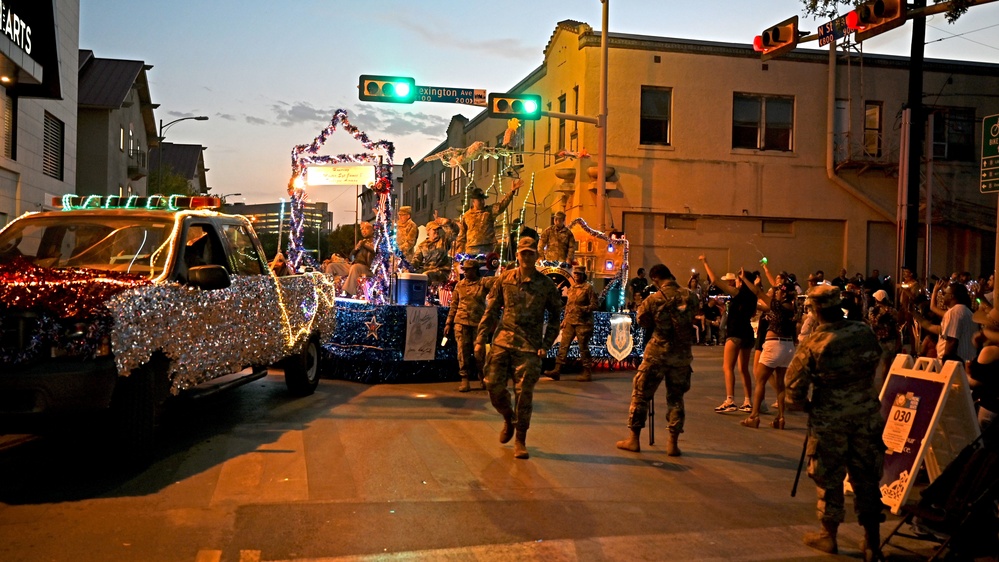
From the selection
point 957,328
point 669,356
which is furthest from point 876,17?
point 669,356

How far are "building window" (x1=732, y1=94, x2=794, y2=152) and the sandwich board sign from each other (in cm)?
2207

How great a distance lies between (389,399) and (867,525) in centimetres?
692

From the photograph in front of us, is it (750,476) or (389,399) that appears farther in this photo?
(389,399)

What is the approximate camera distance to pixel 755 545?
5.77m

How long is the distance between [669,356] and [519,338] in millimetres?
1448

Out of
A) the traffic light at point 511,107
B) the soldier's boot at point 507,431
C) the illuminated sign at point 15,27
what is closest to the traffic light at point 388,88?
the traffic light at point 511,107

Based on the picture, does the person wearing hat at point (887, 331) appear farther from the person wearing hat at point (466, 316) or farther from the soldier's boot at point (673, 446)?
the person wearing hat at point (466, 316)

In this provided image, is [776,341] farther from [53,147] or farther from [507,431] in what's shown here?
[53,147]

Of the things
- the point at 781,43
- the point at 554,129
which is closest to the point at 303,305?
the point at 781,43

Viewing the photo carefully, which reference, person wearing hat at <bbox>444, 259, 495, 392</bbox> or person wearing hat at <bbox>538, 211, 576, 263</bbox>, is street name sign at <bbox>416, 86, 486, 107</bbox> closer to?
person wearing hat at <bbox>538, 211, 576, 263</bbox>

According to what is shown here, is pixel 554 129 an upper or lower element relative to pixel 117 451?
upper

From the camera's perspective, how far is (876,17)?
11.4m

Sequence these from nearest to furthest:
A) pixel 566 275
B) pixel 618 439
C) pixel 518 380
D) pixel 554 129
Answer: pixel 518 380, pixel 618 439, pixel 566 275, pixel 554 129

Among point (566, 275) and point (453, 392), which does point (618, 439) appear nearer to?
point (453, 392)
